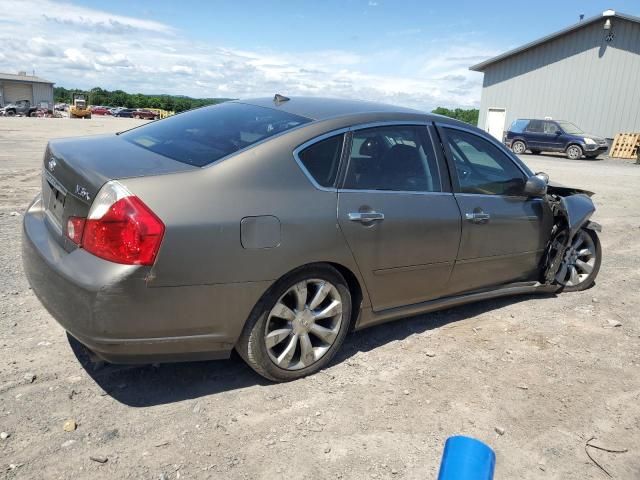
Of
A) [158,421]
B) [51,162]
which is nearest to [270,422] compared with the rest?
[158,421]

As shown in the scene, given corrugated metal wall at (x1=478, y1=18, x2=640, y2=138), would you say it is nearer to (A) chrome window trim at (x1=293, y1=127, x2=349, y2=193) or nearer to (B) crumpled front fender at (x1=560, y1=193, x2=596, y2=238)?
(B) crumpled front fender at (x1=560, y1=193, x2=596, y2=238)

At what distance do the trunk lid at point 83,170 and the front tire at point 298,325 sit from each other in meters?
0.85

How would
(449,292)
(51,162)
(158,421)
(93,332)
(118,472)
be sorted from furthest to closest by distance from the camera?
1. (449,292)
2. (51,162)
3. (158,421)
4. (93,332)
5. (118,472)

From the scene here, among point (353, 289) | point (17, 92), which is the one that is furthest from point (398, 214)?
point (17, 92)

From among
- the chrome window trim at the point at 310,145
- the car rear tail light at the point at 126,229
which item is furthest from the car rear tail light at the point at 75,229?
the chrome window trim at the point at 310,145

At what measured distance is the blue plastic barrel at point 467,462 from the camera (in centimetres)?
123

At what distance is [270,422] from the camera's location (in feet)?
9.41

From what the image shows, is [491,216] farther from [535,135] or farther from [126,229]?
[535,135]

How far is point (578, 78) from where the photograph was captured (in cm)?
2861

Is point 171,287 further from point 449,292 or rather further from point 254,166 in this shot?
point 449,292

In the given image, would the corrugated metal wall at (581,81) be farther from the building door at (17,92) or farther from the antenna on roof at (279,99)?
the building door at (17,92)

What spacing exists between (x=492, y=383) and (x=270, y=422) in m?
1.47

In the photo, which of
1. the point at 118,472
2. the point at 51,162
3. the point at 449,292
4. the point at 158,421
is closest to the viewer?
the point at 118,472

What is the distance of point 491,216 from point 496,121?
99.9ft
